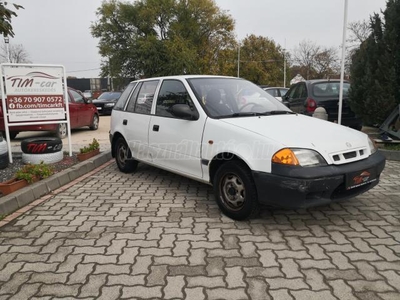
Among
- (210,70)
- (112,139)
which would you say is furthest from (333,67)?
(112,139)

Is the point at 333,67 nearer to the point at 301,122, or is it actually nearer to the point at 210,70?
the point at 210,70

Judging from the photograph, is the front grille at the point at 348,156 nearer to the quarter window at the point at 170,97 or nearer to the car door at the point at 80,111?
the quarter window at the point at 170,97

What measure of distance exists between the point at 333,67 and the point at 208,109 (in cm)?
5106

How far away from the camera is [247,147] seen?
3.58 meters

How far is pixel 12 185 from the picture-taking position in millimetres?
4504

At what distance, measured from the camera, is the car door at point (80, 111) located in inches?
427

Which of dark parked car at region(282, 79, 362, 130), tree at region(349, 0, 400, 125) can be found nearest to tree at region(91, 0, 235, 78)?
dark parked car at region(282, 79, 362, 130)

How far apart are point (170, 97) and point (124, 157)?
174cm

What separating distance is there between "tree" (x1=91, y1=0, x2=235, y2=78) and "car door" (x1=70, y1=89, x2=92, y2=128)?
2256 centimetres

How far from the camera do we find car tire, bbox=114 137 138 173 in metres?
5.91

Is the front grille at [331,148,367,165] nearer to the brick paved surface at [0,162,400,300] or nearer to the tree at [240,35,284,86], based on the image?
the brick paved surface at [0,162,400,300]

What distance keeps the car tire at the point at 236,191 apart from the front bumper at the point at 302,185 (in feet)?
0.43

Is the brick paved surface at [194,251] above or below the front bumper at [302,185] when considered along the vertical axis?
below

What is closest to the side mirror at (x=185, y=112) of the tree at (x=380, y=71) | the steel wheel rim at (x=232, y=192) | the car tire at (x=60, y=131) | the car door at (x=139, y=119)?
the steel wheel rim at (x=232, y=192)
